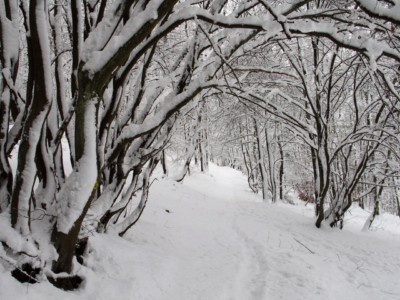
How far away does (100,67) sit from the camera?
255 centimetres

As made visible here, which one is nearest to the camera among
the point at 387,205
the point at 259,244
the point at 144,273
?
the point at 144,273

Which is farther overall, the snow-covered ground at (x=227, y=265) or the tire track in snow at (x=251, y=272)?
the tire track in snow at (x=251, y=272)

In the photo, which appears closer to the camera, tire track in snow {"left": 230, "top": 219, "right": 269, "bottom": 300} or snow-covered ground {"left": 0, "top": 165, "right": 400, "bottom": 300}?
snow-covered ground {"left": 0, "top": 165, "right": 400, "bottom": 300}

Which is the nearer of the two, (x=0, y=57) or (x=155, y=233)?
(x=0, y=57)

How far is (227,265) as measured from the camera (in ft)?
16.0

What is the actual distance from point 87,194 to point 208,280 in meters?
2.14

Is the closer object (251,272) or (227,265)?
(251,272)

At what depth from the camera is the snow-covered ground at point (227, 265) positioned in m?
3.42

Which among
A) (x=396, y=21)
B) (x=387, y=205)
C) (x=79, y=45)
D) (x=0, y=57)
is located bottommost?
(x=387, y=205)

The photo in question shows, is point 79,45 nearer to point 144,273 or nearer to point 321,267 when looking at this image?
point 144,273

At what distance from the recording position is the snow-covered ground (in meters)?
3.42

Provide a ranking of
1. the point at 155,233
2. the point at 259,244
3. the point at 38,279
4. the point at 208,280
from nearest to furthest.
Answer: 1. the point at 38,279
2. the point at 208,280
3. the point at 155,233
4. the point at 259,244

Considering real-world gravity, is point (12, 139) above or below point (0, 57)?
below

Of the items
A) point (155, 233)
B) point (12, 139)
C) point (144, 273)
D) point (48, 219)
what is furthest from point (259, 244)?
point (12, 139)
